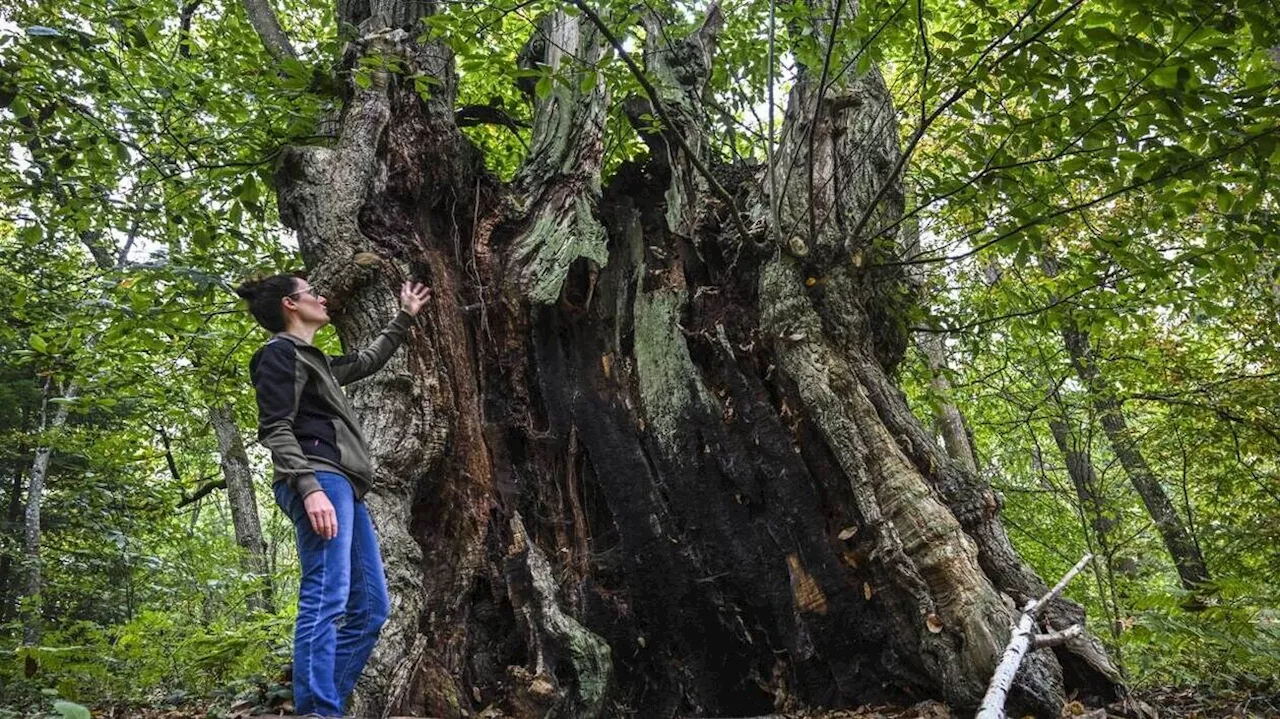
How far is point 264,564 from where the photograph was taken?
454 inches

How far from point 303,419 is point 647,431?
2.18 meters

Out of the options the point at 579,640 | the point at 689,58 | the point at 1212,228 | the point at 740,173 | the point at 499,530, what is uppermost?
the point at 689,58

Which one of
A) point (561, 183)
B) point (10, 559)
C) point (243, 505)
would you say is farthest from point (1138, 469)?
point (10, 559)

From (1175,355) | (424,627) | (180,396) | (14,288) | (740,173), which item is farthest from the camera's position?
(180,396)

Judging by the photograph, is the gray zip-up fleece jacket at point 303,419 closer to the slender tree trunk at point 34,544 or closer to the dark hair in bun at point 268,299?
the dark hair in bun at point 268,299

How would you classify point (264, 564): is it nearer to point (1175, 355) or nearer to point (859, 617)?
point (859, 617)

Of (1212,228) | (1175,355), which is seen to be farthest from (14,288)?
(1175,355)

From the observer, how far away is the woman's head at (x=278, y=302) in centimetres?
336

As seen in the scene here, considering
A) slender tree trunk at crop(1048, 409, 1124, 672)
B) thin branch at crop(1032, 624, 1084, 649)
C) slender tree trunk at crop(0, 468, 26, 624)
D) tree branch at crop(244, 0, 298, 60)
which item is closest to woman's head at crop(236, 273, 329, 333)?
thin branch at crop(1032, 624, 1084, 649)

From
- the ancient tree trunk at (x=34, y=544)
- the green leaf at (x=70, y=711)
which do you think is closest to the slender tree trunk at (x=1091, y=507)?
the green leaf at (x=70, y=711)

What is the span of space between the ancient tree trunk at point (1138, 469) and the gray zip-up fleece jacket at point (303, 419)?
16.6 feet

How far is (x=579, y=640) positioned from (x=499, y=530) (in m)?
0.83

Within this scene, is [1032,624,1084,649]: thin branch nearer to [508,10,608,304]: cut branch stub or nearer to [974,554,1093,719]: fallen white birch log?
[974,554,1093,719]: fallen white birch log

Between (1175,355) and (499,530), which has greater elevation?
(1175,355)
